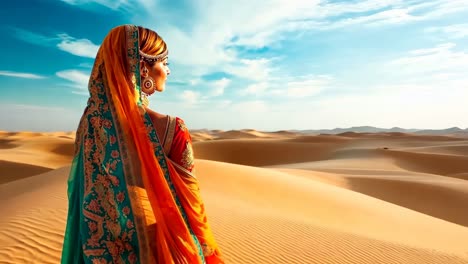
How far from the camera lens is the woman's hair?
2174 mm

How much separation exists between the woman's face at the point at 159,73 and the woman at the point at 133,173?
11 millimetres

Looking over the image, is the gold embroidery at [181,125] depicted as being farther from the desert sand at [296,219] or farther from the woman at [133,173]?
the desert sand at [296,219]

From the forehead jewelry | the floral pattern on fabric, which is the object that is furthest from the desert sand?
the forehead jewelry

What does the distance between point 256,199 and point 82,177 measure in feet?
23.6

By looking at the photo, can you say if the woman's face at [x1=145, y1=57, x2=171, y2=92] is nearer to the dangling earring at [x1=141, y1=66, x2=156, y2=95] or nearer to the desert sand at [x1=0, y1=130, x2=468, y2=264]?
the dangling earring at [x1=141, y1=66, x2=156, y2=95]

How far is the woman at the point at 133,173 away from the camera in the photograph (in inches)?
81.2

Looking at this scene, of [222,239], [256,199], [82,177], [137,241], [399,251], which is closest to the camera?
[137,241]

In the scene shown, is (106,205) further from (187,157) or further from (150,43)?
(150,43)

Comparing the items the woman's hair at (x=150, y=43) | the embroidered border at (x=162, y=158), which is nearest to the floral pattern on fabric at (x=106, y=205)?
the embroidered border at (x=162, y=158)

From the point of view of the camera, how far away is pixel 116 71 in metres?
2.14

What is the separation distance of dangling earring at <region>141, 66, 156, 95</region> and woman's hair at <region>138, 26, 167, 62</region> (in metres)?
0.12

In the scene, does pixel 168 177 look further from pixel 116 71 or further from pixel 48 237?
pixel 48 237

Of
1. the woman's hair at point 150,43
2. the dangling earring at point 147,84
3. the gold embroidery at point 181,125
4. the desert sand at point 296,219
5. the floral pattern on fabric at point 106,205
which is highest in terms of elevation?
the woman's hair at point 150,43

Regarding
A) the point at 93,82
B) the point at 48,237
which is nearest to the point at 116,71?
the point at 93,82
